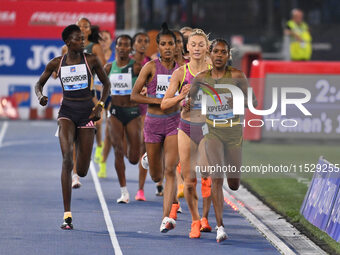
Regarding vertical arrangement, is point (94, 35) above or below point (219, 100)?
above

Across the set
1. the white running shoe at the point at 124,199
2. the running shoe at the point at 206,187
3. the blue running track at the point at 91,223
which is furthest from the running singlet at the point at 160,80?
the white running shoe at the point at 124,199

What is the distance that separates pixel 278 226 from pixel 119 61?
378cm

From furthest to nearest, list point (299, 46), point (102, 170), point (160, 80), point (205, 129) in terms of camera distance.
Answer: point (299, 46), point (102, 170), point (160, 80), point (205, 129)

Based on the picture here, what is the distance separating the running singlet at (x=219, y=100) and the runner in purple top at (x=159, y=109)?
0.89m

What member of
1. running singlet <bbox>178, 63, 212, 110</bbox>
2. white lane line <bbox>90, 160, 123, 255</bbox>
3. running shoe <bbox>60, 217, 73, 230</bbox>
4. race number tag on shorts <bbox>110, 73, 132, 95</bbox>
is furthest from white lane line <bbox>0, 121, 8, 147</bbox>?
running singlet <bbox>178, 63, 212, 110</bbox>

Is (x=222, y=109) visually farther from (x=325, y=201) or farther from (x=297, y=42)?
(x=297, y=42)

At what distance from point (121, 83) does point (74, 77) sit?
2.32m

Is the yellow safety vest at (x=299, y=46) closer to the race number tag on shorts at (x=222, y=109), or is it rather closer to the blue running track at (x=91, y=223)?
the blue running track at (x=91, y=223)

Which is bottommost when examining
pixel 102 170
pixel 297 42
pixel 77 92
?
pixel 102 170

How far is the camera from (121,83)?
14273mm

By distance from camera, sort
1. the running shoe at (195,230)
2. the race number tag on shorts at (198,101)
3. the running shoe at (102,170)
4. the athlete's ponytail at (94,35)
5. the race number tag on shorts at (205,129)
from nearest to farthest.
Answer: the race number tag on shorts at (205,129)
the race number tag on shorts at (198,101)
the running shoe at (195,230)
the athlete's ponytail at (94,35)
the running shoe at (102,170)

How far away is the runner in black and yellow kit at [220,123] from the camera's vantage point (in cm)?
1084

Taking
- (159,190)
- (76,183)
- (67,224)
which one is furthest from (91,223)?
(76,183)

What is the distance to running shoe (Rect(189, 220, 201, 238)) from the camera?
437 inches
